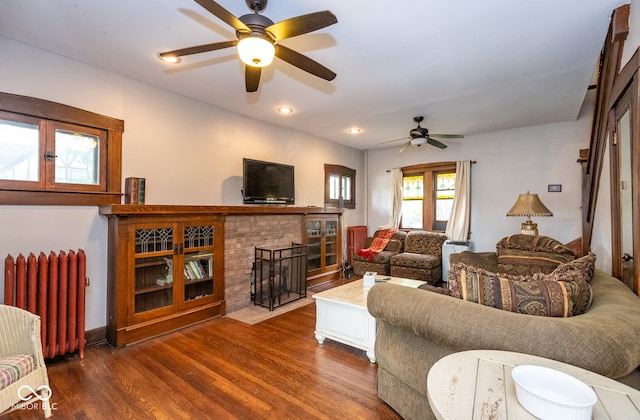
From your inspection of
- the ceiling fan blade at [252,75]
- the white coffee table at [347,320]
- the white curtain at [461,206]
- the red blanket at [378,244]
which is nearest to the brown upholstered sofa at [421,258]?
the white curtain at [461,206]

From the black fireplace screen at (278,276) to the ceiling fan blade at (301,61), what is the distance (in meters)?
2.31

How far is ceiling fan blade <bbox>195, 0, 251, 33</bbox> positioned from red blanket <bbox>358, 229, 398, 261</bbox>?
4387 mm

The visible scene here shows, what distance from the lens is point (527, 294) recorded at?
1445mm

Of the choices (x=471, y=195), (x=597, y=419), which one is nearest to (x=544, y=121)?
(x=471, y=195)

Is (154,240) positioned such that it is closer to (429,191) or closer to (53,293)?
(53,293)

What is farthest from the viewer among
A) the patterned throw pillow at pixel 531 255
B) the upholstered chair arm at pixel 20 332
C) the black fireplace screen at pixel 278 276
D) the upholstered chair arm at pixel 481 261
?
the black fireplace screen at pixel 278 276

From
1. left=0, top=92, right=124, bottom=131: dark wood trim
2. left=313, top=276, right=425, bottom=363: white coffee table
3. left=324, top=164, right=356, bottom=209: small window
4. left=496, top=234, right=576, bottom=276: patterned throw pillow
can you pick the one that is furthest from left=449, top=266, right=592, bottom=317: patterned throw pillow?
left=324, top=164, right=356, bottom=209: small window

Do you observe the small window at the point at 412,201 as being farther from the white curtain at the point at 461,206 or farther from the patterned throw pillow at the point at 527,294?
the patterned throw pillow at the point at 527,294

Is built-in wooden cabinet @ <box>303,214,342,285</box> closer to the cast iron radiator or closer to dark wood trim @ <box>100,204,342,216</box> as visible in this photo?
dark wood trim @ <box>100,204,342,216</box>

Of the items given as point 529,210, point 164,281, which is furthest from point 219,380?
point 529,210

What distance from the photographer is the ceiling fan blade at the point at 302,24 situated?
160cm

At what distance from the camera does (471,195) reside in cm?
537

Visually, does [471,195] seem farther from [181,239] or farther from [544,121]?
[181,239]

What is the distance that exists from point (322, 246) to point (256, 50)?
12.3 feet
